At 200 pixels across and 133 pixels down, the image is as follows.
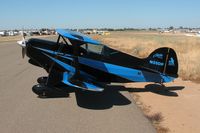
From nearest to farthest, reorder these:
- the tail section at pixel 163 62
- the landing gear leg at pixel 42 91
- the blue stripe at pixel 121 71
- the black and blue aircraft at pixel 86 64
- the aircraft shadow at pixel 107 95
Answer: the aircraft shadow at pixel 107 95 → the landing gear leg at pixel 42 91 → the black and blue aircraft at pixel 86 64 → the blue stripe at pixel 121 71 → the tail section at pixel 163 62

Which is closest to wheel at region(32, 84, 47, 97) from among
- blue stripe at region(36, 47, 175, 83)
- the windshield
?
blue stripe at region(36, 47, 175, 83)

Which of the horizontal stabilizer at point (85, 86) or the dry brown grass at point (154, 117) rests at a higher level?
the horizontal stabilizer at point (85, 86)

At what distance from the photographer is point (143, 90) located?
10.9 m

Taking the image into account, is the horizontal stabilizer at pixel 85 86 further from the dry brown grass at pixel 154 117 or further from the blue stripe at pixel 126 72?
the dry brown grass at pixel 154 117

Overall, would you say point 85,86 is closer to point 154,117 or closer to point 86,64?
point 86,64

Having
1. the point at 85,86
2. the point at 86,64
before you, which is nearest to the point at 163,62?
the point at 86,64

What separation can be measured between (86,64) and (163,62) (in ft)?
8.56

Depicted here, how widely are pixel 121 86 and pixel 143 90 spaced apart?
3.38 feet

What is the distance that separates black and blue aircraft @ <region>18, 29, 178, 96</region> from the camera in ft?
30.7

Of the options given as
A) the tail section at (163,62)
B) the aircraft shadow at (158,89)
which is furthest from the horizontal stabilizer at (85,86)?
the aircraft shadow at (158,89)

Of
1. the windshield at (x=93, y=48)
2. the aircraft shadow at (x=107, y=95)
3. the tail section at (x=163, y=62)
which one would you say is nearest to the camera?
the aircraft shadow at (x=107, y=95)

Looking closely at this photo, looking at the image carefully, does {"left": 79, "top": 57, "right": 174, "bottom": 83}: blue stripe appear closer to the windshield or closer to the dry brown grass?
the windshield

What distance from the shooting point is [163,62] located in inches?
401

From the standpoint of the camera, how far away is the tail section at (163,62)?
10.2 meters
